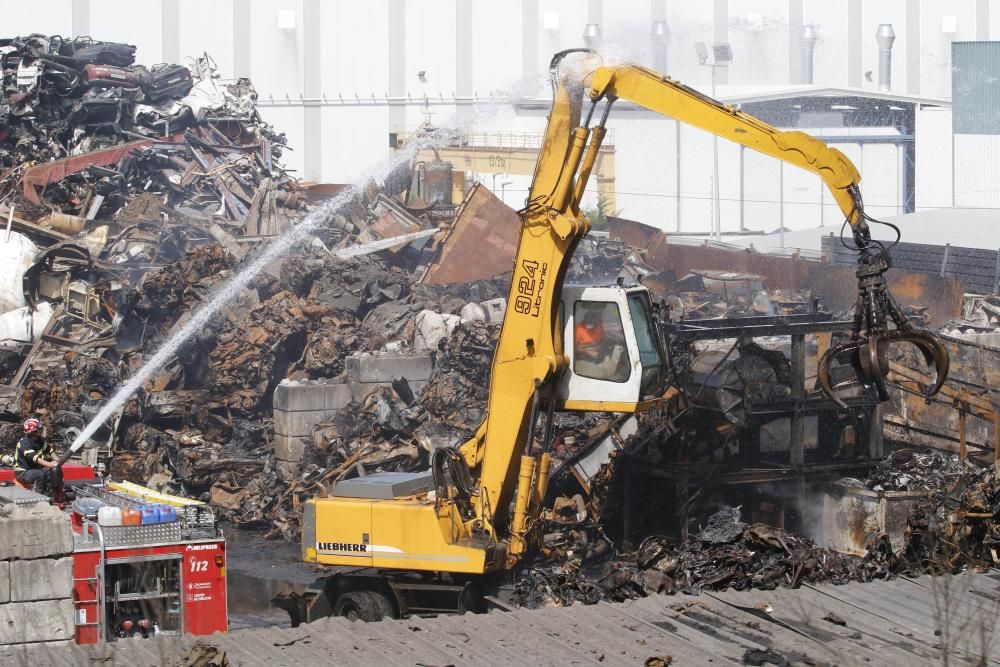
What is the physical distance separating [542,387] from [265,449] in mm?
→ 9006

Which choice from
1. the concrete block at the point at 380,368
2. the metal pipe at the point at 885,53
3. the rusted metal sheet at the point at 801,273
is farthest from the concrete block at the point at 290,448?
the metal pipe at the point at 885,53

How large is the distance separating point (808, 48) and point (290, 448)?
40.4 metres

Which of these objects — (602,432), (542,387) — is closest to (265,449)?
(602,432)

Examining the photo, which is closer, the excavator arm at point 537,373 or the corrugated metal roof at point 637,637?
the corrugated metal roof at point 637,637

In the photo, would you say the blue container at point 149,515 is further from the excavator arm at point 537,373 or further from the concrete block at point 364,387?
the concrete block at point 364,387

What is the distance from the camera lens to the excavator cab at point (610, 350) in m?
10.8

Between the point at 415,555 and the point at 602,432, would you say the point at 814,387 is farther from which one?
the point at 415,555

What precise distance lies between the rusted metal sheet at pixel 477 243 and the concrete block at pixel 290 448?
6607 mm

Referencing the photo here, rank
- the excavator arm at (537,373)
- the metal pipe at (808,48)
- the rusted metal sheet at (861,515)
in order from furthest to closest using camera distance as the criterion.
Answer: the metal pipe at (808,48)
the rusted metal sheet at (861,515)
the excavator arm at (537,373)

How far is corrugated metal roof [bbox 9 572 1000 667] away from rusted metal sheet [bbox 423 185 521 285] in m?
16.3

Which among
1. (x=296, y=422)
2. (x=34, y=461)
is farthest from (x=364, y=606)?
(x=296, y=422)

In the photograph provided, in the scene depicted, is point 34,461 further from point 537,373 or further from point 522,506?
point 537,373

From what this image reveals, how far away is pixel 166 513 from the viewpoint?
35.3ft

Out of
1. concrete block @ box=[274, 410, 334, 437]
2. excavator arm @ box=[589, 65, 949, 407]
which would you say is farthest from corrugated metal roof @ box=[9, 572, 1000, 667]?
concrete block @ box=[274, 410, 334, 437]
